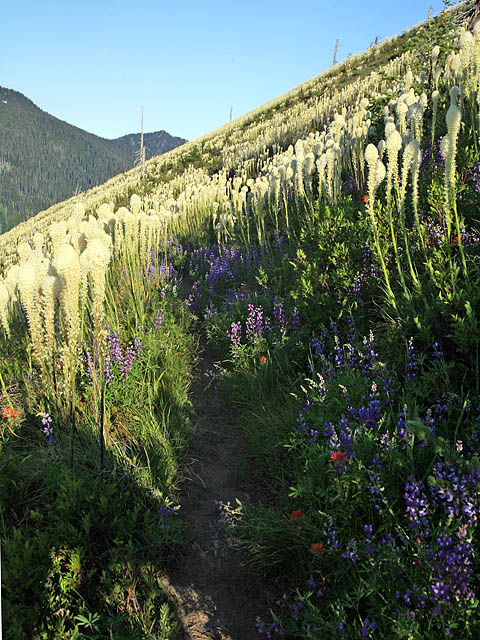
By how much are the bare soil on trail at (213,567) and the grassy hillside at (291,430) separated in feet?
0.26

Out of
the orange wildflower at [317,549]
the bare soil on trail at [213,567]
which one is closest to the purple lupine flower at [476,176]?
the bare soil on trail at [213,567]

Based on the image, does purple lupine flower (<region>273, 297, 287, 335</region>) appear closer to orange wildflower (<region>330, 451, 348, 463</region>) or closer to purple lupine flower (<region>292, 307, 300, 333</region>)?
purple lupine flower (<region>292, 307, 300, 333</region>)

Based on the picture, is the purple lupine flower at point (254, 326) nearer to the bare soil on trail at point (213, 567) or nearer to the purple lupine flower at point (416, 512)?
the bare soil on trail at point (213, 567)

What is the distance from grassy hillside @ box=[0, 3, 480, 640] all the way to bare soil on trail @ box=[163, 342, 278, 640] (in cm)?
8

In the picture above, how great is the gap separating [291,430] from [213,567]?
1066mm

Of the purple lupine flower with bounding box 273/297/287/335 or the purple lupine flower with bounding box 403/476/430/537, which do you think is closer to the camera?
the purple lupine flower with bounding box 403/476/430/537

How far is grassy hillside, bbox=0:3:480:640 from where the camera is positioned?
5.58 feet

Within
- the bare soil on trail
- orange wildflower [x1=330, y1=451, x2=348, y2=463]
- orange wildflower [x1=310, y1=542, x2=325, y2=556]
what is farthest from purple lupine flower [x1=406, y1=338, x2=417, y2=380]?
the bare soil on trail

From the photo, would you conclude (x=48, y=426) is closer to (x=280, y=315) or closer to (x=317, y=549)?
(x=317, y=549)

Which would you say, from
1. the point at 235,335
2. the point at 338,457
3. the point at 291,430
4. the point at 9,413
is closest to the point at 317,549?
the point at 338,457

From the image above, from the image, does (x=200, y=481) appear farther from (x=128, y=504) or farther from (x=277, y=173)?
(x=277, y=173)

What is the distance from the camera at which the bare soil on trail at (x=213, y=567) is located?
200 cm

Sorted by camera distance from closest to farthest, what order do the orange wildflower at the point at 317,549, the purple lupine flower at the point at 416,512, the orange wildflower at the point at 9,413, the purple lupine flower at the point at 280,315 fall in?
1. the purple lupine flower at the point at 416,512
2. the orange wildflower at the point at 317,549
3. the orange wildflower at the point at 9,413
4. the purple lupine flower at the point at 280,315

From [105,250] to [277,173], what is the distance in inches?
218
